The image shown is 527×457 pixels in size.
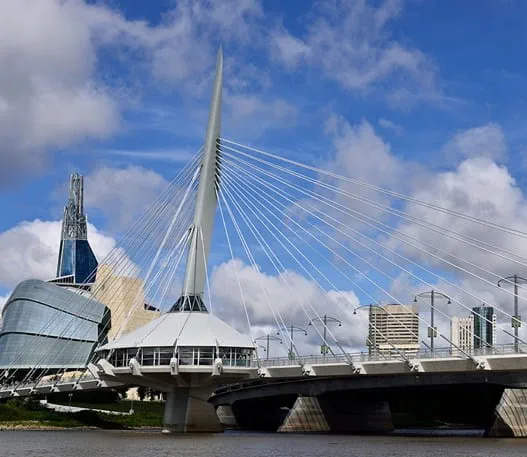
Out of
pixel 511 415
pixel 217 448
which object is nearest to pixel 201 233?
pixel 217 448

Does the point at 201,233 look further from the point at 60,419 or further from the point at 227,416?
the point at 227,416

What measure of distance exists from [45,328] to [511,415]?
97.2m

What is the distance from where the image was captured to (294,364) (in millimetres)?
80500

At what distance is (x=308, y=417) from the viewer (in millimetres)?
98188

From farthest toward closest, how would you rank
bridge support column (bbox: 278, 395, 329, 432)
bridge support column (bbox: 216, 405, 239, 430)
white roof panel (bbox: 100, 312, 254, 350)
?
bridge support column (bbox: 216, 405, 239, 430) → bridge support column (bbox: 278, 395, 329, 432) → white roof panel (bbox: 100, 312, 254, 350)

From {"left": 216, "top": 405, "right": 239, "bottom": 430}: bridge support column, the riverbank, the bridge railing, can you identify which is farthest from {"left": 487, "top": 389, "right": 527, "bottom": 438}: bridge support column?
{"left": 216, "top": 405, "right": 239, "bottom": 430}: bridge support column

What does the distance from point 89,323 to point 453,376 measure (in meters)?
88.0

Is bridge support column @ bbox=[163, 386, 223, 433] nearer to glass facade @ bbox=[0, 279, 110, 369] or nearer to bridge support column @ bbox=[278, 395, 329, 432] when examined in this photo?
bridge support column @ bbox=[278, 395, 329, 432]

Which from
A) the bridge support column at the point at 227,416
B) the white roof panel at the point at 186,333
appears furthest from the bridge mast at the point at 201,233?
the bridge support column at the point at 227,416

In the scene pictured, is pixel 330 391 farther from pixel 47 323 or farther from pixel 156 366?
pixel 47 323

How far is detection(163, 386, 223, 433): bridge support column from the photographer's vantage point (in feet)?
252

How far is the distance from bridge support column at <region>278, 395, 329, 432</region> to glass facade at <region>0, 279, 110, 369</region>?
214 ft

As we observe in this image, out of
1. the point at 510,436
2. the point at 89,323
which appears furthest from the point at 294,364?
the point at 89,323

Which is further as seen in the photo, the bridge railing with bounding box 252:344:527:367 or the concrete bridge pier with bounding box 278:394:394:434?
the concrete bridge pier with bounding box 278:394:394:434
